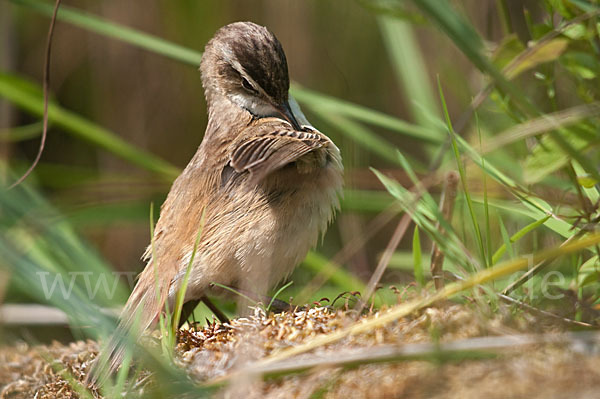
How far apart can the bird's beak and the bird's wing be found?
45cm

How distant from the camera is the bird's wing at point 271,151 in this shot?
7.30ft

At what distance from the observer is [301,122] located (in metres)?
3.10

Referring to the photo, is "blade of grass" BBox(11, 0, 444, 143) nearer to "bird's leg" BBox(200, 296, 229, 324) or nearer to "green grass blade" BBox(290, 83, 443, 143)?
"green grass blade" BBox(290, 83, 443, 143)

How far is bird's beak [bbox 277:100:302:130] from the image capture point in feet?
9.35

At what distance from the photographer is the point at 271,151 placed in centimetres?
226

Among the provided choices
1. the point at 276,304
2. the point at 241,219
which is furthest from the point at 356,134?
the point at 276,304

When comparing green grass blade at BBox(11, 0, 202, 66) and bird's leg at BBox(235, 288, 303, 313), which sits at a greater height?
green grass blade at BBox(11, 0, 202, 66)

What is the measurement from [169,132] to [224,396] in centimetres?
496

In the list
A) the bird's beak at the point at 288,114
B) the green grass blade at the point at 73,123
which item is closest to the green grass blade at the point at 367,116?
the bird's beak at the point at 288,114

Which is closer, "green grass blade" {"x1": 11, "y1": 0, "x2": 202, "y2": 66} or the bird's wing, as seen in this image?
the bird's wing

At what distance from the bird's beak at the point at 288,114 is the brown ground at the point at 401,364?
1.02 m

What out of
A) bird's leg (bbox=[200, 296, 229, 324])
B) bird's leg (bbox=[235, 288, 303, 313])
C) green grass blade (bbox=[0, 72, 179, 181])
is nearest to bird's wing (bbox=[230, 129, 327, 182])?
bird's leg (bbox=[235, 288, 303, 313])

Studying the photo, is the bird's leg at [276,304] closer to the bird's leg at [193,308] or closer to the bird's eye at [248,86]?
the bird's leg at [193,308]

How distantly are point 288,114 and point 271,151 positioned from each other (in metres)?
0.73
